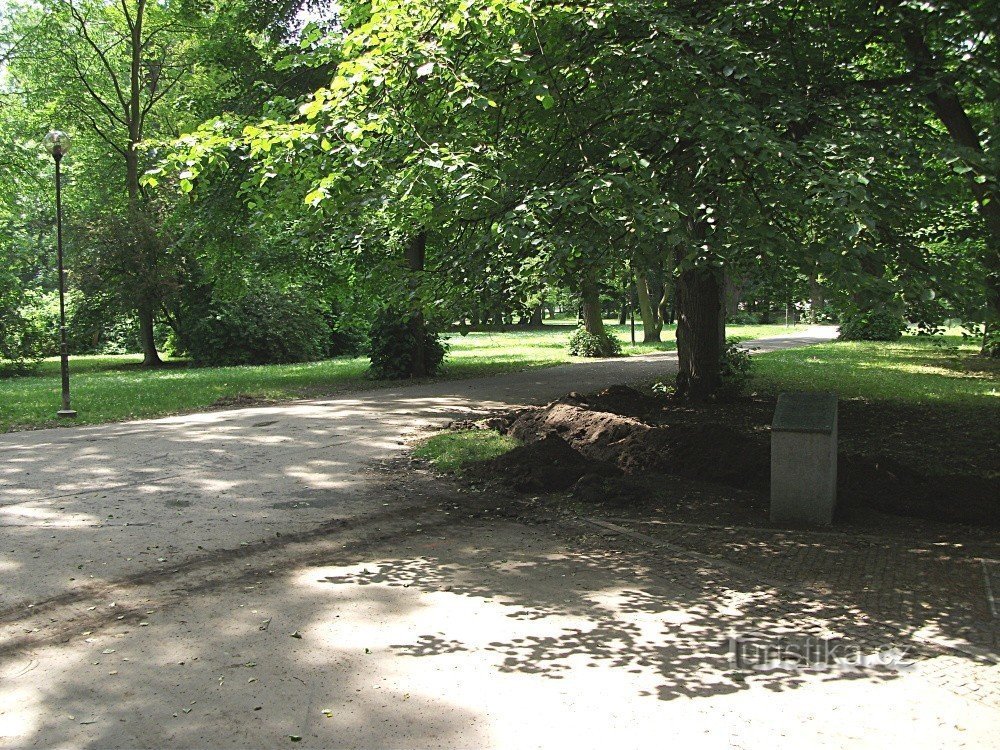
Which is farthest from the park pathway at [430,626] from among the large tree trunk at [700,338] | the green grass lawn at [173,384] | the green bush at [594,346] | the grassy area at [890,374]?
the green bush at [594,346]

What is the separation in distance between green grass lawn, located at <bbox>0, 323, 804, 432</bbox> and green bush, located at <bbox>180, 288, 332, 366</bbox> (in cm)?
103

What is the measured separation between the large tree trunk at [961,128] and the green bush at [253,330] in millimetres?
19719

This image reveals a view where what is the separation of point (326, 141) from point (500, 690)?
4.38 metres

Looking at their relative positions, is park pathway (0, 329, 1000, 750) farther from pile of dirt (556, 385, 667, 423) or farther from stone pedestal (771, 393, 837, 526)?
pile of dirt (556, 385, 667, 423)

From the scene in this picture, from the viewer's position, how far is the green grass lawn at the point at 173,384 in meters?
14.3

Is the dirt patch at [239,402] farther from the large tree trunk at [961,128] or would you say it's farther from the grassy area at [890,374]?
the large tree trunk at [961,128]

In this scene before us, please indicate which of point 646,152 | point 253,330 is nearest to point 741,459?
point 646,152

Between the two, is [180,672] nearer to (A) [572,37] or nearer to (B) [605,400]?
(A) [572,37]

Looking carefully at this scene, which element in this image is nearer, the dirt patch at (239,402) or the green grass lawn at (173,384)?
the green grass lawn at (173,384)

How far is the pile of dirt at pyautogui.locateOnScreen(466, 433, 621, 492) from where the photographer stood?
809cm

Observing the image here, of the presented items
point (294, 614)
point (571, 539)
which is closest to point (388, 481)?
point (571, 539)

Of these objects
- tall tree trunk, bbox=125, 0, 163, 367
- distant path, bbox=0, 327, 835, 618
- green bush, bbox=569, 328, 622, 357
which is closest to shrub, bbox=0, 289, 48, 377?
tall tree trunk, bbox=125, 0, 163, 367

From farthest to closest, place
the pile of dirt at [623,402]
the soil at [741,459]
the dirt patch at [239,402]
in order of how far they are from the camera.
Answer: the dirt patch at [239,402], the pile of dirt at [623,402], the soil at [741,459]

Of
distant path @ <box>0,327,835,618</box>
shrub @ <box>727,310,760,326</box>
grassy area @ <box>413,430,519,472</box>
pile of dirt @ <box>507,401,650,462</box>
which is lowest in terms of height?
distant path @ <box>0,327,835,618</box>
